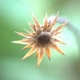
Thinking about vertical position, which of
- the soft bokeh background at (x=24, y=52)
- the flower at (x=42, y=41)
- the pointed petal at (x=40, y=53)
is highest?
the soft bokeh background at (x=24, y=52)

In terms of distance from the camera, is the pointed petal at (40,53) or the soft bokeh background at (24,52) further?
the soft bokeh background at (24,52)

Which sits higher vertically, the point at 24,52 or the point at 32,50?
the point at 24,52

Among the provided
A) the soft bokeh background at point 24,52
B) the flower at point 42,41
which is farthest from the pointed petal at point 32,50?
the soft bokeh background at point 24,52

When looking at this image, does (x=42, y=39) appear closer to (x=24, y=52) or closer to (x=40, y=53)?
(x=40, y=53)

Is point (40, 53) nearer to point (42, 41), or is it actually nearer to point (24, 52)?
point (42, 41)

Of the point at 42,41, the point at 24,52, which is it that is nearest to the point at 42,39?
the point at 42,41

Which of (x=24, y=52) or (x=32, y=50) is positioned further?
(x=24, y=52)

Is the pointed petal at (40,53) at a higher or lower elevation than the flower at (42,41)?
lower

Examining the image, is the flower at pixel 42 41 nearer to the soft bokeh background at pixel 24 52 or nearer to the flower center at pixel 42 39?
the flower center at pixel 42 39

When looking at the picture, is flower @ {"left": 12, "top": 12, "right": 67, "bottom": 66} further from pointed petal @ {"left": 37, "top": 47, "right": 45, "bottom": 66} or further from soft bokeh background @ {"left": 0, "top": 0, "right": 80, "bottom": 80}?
soft bokeh background @ {"left": 0, "top": 0, "right": 80, "bottom": 80}

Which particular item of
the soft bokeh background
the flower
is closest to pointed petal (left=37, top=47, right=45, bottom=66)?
the flower
